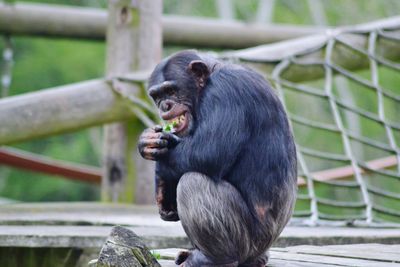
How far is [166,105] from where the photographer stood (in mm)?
3568

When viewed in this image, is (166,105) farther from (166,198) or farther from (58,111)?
(58,111)

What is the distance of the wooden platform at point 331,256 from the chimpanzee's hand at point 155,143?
1.54 ft

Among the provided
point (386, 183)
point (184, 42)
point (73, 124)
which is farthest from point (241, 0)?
point (73, 124)

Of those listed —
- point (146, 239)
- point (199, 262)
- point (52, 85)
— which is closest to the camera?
point (199, 262)

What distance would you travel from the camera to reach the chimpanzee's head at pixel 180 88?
354cm

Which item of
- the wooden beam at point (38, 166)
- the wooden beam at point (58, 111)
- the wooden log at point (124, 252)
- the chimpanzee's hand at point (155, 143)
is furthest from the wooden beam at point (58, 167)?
the wooden log at point (124, 252)

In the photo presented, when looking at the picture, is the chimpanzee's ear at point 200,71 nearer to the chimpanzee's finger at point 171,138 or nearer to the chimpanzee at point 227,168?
the chimpanzee at point 227,168

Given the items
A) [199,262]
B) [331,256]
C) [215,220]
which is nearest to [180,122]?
[215,220]

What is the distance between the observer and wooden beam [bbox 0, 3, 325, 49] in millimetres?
7637

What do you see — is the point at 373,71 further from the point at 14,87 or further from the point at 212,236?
the point at 14,87

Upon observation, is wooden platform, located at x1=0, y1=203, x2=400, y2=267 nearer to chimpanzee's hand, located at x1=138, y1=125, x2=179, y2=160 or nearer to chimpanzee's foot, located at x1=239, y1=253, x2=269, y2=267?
chimpanzee's foot, located at x1=239, y1=253, x2=269, y2=267

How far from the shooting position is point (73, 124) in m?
6.20

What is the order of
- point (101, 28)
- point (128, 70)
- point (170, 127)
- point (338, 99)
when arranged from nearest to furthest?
→ point (170, 127) → point (338, 99) → point (128, 70) → point (101, 28)

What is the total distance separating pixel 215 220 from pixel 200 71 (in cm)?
63
